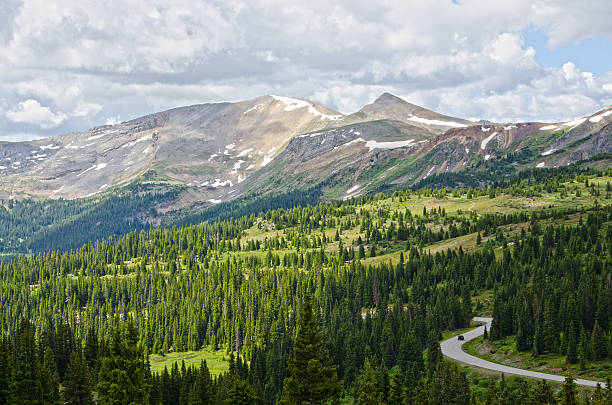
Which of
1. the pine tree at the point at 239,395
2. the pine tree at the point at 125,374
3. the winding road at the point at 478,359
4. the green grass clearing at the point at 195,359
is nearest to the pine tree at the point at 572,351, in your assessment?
the winding road at the point at 478,359

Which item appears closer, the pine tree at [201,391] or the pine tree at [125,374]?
the pine tree at [125,374]

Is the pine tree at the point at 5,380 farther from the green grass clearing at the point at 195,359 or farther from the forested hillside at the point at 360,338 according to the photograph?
the green grass clearing at the point at 195,359

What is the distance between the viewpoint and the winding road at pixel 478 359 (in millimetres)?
96688

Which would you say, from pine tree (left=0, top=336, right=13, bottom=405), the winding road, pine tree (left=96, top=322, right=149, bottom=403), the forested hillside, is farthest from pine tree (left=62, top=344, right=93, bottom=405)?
the winding road

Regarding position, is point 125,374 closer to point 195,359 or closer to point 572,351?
point 572,351

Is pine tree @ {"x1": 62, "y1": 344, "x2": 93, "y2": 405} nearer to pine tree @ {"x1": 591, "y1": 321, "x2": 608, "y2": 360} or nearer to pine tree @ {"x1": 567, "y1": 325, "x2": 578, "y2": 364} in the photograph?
pine tree @ {"x1": 567, "y1": 325, "x2": 578, "y2": 364}

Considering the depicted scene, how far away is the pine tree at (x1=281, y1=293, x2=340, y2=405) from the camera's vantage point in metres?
46.3

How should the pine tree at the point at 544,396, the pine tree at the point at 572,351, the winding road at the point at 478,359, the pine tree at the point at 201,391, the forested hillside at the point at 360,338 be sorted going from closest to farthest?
1. the forested hillside at the point at 360,338
2. the pine tree at the point at 544,396
3. the pine tree at the point at 201,391
4. the winding road at the point at 478,359
5. the pine tree at the point at 572,351

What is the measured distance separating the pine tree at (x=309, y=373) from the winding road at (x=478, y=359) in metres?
61.9

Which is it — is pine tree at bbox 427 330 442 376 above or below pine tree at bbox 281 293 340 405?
below

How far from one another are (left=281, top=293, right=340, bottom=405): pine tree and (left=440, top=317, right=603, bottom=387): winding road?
61919 mm

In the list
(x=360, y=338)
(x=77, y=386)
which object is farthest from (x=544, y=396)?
(x=77, y=386)

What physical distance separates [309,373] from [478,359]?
8203cm

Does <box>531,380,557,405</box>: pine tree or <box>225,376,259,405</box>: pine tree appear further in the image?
<box>531,380,557,405</box>: pine tree
